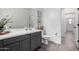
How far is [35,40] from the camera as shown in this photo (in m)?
2.00

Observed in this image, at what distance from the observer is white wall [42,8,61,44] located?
1891 mm

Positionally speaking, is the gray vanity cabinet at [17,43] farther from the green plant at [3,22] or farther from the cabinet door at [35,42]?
the green plant at [3,22]

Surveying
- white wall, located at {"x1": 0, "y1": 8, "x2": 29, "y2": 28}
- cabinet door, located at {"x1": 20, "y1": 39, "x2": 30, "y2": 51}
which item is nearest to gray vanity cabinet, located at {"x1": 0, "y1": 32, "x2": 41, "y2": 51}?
cabinet door, located at {"x1": 20, "y1": 39, "x2": 30, "y2": 51}

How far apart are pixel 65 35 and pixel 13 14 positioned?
871 mm

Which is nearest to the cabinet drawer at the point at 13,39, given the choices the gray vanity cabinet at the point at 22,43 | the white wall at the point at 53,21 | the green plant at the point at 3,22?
the gray vanity cabinet at the point at 22,43

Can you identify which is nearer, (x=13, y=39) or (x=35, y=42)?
(x=13, y=39)

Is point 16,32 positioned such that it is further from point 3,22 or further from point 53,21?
point 53,21

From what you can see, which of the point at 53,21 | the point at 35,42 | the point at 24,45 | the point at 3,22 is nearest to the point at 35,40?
the point at 35,42

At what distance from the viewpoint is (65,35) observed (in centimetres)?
190

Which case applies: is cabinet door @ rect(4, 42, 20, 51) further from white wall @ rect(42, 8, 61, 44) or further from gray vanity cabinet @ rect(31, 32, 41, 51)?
white wall @ rect(42, 8, 61, 44)

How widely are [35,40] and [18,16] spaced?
1.56 ft
